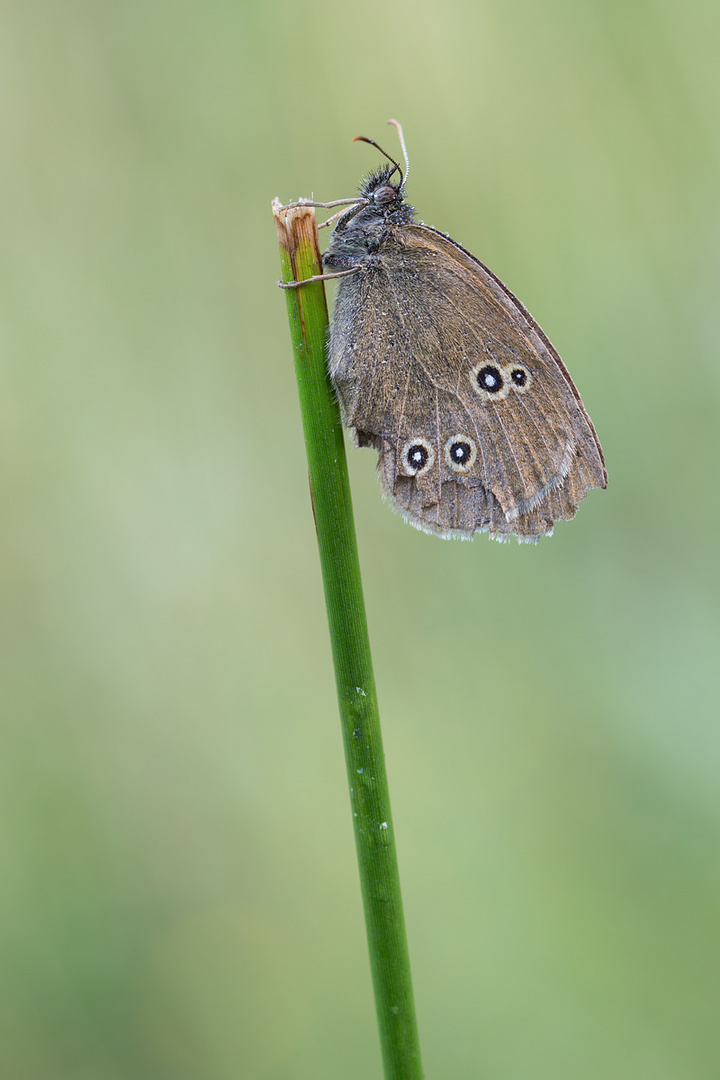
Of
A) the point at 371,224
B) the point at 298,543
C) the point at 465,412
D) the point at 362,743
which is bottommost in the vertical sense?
the point at 362,743

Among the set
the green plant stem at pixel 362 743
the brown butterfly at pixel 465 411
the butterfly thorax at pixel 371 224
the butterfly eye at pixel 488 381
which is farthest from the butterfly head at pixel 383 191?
the green plant stem at pixel 362 743

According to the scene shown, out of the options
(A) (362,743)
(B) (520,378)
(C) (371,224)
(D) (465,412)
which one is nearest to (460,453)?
(D) (465,412)

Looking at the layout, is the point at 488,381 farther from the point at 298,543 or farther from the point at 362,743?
the point at 298,543

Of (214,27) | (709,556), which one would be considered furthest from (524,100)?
(709,556)

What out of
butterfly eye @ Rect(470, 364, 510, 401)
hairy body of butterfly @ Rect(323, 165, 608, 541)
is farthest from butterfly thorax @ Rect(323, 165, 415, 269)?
butterfly eye @ Rect(470, 364, 510, 401)

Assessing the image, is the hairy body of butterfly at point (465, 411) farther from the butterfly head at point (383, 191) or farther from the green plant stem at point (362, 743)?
the green plant stem at point (362, 743)

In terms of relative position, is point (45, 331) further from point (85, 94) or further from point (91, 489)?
point (85, 94)

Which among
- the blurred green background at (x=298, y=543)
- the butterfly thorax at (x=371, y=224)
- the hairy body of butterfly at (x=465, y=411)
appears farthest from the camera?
the blurred green background at (x=298, y=543)
